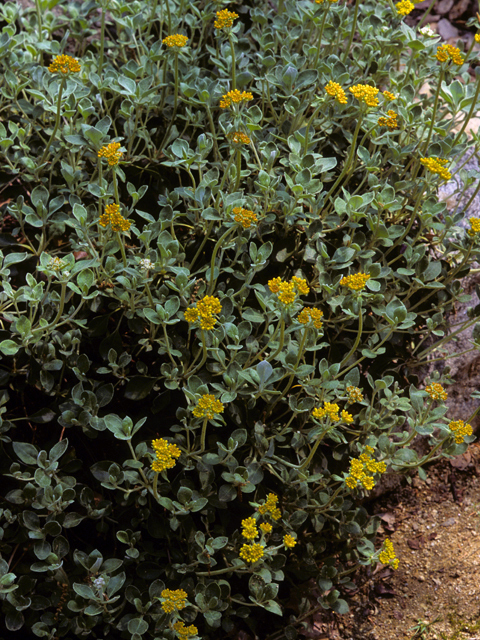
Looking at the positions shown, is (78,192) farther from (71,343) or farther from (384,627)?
(384,627)

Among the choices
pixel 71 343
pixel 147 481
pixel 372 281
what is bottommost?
pixel 147 481

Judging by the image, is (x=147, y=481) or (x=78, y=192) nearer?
(x=147, y=481)

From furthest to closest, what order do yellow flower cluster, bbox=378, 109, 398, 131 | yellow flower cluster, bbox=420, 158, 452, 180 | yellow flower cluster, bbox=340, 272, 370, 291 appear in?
1. yellow flower cluster, bbox=378, 109, 398, 131
2. yellow flower cluster, bbox=420, 158, 452, 180
3. yellow flower cluster, bbox=340, 272, 370, 291

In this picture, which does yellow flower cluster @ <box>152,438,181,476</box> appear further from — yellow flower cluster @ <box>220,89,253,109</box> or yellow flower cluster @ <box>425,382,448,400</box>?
yellow flower cluster @ <box>220,89,253,109</box>

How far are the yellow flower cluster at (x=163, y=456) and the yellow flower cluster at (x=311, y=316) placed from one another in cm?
49

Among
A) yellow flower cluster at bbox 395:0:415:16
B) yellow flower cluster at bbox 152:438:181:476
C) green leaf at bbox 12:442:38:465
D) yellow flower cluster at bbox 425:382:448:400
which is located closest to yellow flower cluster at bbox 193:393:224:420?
yellow flower cluster at bbox 152:438:181:476

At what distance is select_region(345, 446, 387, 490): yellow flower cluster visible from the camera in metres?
1.72

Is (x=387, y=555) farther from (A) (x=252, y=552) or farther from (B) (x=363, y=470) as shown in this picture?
(A) (x=252, y=552)

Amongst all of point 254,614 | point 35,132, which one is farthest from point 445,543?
point 35,132

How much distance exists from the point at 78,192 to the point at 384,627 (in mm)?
1920

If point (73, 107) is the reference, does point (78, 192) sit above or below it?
below

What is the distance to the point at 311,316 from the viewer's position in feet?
5.92

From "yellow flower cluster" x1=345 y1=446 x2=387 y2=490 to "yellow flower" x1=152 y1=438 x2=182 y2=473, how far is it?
49 centimetres

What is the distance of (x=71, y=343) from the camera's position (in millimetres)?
1898
